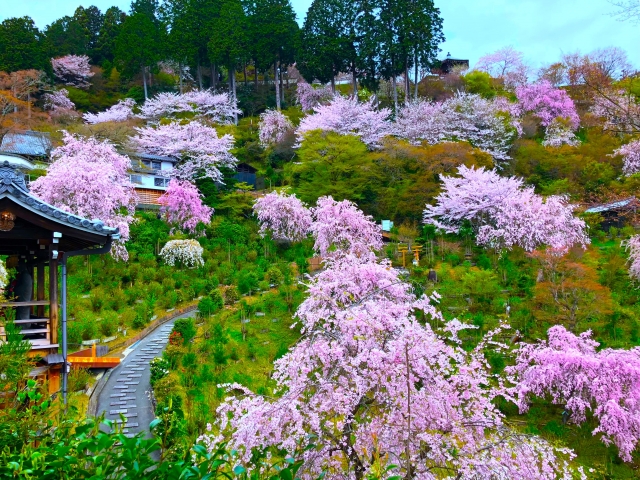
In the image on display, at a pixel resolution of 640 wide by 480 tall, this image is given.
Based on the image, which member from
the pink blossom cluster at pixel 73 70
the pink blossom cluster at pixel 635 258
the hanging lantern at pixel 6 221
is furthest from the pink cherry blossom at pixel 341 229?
the pink blossom cluster at pixel 73 70

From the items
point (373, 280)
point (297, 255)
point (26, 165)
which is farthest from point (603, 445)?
point (26, 165)

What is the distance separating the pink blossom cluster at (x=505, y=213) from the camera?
765 inches

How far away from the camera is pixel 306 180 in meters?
26.1

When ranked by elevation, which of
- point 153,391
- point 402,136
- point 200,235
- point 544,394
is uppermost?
point 402,136

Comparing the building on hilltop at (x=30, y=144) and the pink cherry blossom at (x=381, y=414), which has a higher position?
the building on hilltop at (x=30, y=144)

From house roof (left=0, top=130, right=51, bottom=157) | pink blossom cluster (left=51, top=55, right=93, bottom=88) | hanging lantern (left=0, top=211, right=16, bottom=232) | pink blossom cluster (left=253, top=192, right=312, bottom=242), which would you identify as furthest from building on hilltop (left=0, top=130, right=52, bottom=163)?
hanging lantern (left=0, top=211, right=16, bottom=232)

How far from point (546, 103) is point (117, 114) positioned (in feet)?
109

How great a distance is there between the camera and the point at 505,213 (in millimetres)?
19859

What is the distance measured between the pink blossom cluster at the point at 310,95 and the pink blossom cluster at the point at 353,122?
1130 centimetres

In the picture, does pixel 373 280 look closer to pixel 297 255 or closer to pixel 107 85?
pixel 297 255

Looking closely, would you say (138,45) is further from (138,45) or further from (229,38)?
(229,38)

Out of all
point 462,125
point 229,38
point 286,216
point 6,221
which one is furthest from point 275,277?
point 229,38

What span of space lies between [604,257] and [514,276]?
3.87 m

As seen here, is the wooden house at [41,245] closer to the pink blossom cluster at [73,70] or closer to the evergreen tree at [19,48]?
the evergreen tree at [19,48]
